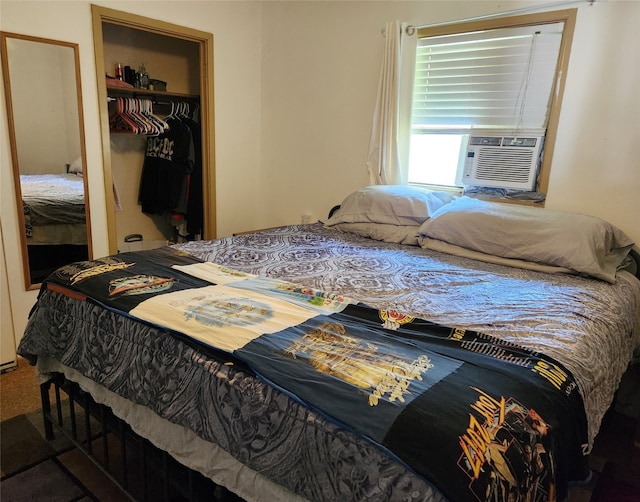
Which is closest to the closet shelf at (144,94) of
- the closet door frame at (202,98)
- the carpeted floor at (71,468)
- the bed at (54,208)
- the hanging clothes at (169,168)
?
the hanging clothes at (169,168)

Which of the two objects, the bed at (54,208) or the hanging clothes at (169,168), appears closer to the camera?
the bed at (54,208)

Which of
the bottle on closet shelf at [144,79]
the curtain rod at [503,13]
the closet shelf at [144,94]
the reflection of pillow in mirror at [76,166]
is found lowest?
the reflection of pillow in mirror at [76,166]

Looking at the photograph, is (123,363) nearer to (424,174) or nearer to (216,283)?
(216,283)

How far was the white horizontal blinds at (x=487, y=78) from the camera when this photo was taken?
2408 millimetres

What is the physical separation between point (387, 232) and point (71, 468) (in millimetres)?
1896

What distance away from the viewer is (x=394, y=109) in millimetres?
2879

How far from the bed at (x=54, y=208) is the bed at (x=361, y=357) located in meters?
1.04

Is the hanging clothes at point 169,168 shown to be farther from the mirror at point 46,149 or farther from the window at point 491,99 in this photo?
the window at point 491,99

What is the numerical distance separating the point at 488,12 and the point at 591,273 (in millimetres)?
1625

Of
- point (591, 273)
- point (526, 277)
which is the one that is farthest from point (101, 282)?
point (591, 273)

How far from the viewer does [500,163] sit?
2574 millimetres

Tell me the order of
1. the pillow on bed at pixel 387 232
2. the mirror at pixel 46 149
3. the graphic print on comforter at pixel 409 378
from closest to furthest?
the graphic print on comforter at pixel 409 378
the mirror at pixel 46 149
the pillow on bed at pixel 387 232

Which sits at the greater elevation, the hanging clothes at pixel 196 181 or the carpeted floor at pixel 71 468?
the hanging clothes at pixel 196 181

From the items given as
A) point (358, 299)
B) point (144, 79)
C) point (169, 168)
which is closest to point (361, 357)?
point (358, 299)
